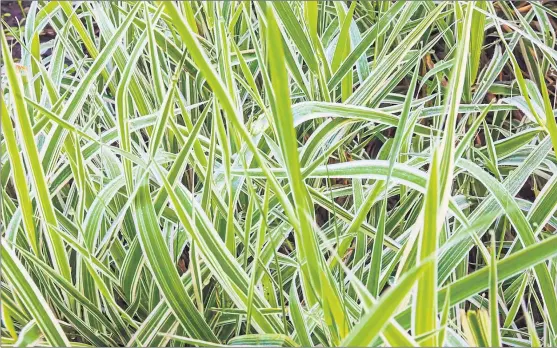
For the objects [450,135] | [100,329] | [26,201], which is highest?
[450,135]

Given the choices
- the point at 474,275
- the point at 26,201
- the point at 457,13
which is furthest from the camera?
the point at 457,13

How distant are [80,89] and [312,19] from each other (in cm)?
23

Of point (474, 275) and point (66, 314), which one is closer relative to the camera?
point (474, 275)

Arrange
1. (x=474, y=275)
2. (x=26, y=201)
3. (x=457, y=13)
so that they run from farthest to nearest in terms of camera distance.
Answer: (x=457, y=13), (x=26, y=201), (x=474, y=275)

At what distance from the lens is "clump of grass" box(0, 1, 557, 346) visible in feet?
1.13

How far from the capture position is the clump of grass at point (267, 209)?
34 centimetres

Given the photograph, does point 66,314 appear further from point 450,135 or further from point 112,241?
point 450,135

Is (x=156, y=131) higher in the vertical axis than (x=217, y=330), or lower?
higher

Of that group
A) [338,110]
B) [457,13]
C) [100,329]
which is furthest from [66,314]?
[457,13]

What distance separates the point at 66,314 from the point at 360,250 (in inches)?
10.6

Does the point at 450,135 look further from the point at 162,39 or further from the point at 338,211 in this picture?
the point at 162,39

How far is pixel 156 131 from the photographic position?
1.51 feet

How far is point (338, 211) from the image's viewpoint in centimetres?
54

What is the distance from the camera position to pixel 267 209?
0.50m
